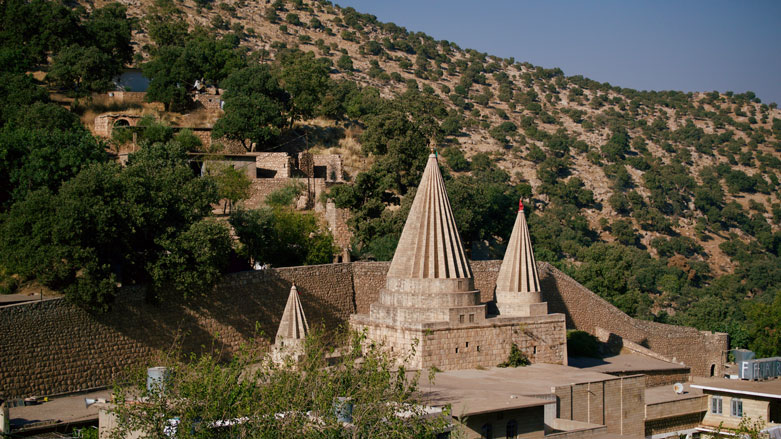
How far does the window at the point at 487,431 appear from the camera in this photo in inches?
806

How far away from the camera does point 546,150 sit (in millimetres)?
80250

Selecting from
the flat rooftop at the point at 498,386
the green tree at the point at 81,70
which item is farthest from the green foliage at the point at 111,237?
the green tree at the point at 81,70

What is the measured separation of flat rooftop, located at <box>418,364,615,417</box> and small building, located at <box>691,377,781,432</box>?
10.8 ft

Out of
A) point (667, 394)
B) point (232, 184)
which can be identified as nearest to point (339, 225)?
point (232, 184)

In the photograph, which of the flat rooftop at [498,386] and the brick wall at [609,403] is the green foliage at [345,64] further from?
the brick wall at [609,403]

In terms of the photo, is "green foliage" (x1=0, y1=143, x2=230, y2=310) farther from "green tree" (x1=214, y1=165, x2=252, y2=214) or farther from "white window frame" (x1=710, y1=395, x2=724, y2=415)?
"white window frame" (x1=710, y1=395, x2=724, y2=415)

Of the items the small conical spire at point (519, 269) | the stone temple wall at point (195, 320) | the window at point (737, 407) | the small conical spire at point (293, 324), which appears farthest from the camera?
the small conical spire at point (519, 269)

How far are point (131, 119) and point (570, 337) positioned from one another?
795 inches

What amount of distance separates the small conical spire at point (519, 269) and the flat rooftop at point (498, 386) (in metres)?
2.29

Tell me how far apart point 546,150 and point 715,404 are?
53.9m

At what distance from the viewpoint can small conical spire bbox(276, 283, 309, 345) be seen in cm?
2425

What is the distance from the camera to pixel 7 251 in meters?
23.9

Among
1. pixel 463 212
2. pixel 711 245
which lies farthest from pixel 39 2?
pixel 711 245

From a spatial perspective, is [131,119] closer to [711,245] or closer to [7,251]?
[7,251]
